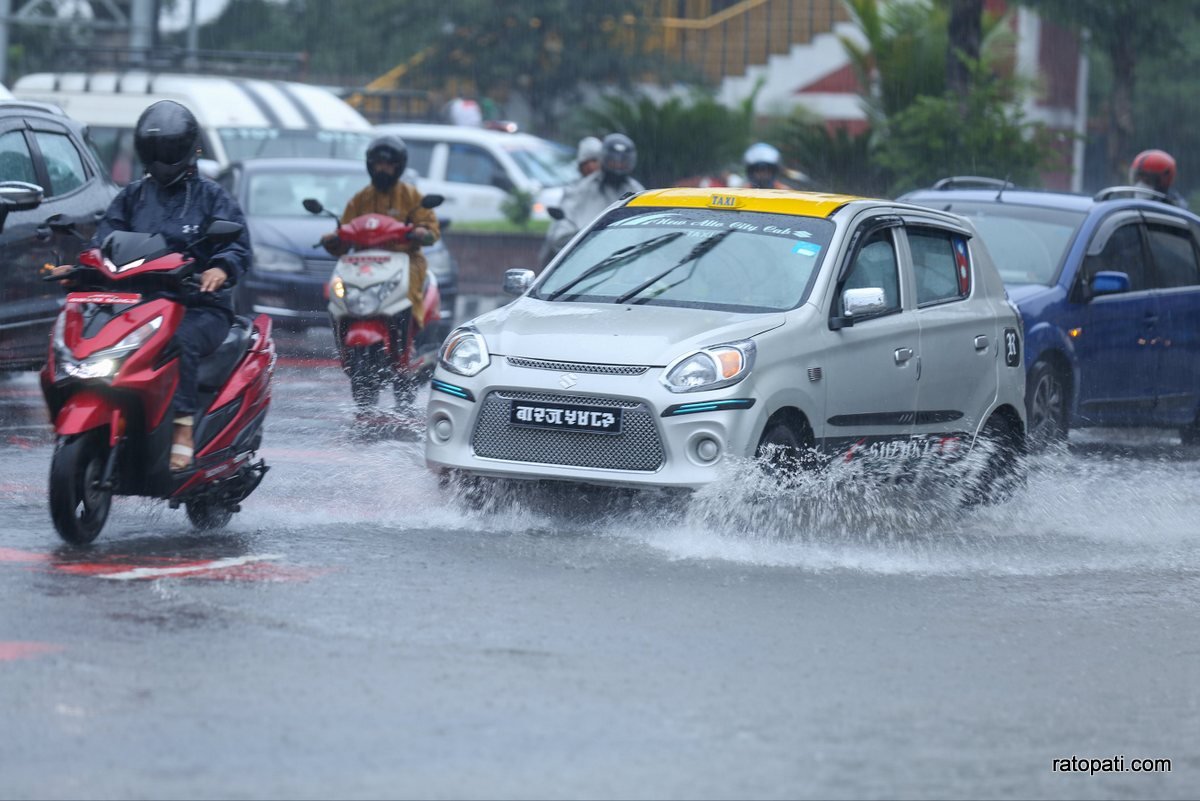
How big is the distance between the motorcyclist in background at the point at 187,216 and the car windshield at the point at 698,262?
204 cm

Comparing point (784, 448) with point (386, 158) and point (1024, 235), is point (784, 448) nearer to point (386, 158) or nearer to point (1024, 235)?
point (1024, 235)

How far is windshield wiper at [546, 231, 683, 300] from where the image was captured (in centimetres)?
1032

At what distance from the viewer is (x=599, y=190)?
51.5 feet

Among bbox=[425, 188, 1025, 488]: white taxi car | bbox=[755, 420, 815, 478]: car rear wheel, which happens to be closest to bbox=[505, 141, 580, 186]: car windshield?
bbox=[425, 188, 1025, 488]: white taxi car

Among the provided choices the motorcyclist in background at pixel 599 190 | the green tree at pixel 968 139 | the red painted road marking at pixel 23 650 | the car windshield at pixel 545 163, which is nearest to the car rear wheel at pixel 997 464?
the motorcyclist in background at pixel 599 190

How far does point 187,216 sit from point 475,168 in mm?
19995

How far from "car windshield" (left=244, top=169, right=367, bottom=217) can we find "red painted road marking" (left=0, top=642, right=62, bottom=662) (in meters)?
12.6

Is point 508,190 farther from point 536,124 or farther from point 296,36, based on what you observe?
point 296,36

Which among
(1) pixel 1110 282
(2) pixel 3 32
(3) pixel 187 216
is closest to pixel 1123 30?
(2) pixel 3 32

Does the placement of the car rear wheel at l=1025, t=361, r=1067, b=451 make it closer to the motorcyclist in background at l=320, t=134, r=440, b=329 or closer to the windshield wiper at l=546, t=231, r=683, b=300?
the windshield wiper at l=546, t=231, r=683, b=300

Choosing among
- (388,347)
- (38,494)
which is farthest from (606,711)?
(388,347)

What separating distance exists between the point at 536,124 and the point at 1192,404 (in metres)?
33.5

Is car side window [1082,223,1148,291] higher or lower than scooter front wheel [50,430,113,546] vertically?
higher

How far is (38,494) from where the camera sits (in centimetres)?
973
